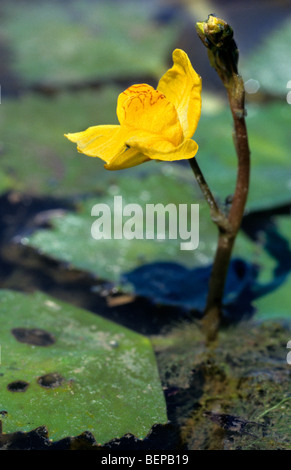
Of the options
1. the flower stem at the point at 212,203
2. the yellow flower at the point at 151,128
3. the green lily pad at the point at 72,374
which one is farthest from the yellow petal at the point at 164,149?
the green lily pad at the point at 72,374

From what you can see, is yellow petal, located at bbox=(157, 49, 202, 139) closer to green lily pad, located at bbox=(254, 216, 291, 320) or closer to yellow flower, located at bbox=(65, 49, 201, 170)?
yellow flower, located at bbox=(65, 49, 201, 170)

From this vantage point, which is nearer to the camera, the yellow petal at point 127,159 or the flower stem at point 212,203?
the yellow petal at point 127,159

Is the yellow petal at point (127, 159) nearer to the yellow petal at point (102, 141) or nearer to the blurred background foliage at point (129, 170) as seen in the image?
the yellow petal at point (102, 141)

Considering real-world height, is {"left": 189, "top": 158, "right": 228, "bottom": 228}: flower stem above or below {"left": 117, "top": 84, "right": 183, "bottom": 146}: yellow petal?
below

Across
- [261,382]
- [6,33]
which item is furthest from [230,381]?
[6,33]

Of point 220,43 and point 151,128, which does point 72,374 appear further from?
point 220,43

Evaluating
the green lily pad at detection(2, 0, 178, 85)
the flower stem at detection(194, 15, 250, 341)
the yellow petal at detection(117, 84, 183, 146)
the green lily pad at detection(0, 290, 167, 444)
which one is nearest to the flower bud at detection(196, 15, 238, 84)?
the flower stem at detection(194, 15, 250, 341)
